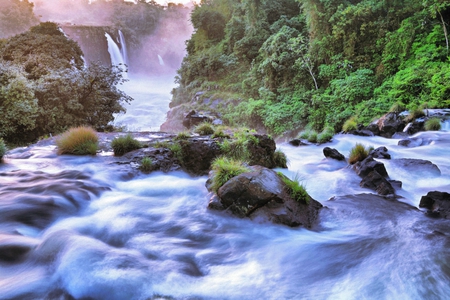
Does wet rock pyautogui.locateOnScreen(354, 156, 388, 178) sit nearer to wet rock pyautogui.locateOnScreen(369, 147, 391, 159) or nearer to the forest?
wet rock pyautogui.locateOnScreen(369, 147, 391, 159)

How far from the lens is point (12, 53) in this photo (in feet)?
51.5

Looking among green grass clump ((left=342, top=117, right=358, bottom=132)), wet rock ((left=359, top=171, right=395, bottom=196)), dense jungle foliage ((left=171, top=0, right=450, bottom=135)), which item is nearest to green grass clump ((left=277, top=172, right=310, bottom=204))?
wet rock ((left=359, top=171, right=395, bottom=196))

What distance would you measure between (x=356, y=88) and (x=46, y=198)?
18.2 metres

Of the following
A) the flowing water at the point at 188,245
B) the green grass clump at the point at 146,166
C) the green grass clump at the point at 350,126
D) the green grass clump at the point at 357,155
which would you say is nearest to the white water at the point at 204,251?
the flowing water at the point at 188,245

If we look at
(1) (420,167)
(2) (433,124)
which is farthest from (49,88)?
(2) (433,124)

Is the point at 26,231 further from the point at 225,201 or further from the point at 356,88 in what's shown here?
the point at 356,88

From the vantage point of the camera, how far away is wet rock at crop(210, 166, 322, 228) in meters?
4.10

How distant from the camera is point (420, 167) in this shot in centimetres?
699

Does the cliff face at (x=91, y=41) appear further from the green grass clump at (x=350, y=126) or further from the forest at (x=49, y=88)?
the green grass clump at (x=350, y=126)

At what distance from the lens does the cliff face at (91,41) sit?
49.0m

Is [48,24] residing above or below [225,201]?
above

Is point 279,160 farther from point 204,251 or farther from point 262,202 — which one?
point 204,251

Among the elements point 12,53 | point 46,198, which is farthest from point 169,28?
point 46,198

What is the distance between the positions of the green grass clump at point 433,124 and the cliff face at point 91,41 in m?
52.4
